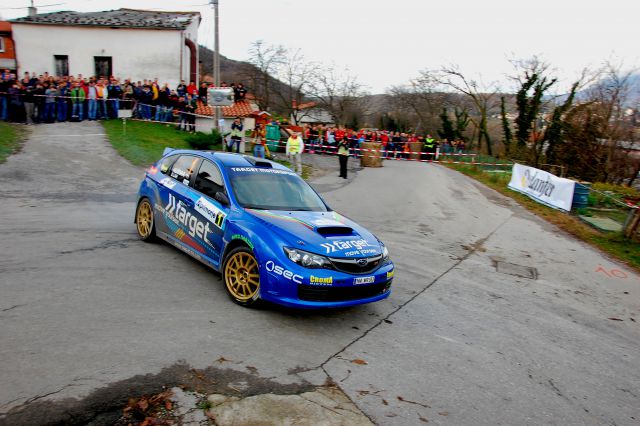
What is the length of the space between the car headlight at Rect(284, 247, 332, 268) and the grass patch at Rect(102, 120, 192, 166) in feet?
39.8

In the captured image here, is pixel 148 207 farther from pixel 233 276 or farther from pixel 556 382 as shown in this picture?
pixel 556 382

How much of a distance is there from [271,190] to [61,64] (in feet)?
90.7

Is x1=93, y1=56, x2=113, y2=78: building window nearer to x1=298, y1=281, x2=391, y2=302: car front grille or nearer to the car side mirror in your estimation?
the car side mirror

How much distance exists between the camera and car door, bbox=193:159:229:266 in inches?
242

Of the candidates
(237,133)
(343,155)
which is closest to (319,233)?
(343,155)

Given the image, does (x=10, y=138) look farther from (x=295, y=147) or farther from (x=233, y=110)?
(x=233, y=110)

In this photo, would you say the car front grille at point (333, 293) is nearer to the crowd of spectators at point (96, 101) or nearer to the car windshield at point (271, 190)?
the car windshield at point (271, 190)

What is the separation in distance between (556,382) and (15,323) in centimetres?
550

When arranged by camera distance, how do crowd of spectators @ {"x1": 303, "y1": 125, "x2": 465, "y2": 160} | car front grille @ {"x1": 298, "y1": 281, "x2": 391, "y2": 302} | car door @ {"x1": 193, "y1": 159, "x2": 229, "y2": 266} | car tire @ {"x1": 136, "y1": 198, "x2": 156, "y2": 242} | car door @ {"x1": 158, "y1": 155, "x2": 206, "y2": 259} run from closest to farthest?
car front grille @ {"x1": 298, "y1": 281, "x2": 391, "y2": 302} < car door @ {"x1": 193, "y1": 159, "x2": 229, "y2": 266} < car door @ {"x1": 158, "y1": 155, "x2": 206, "y2": 259} < car tire @ {"x1": 136, "y1": 198, "x2": 156, "y2": 242} < crowd of spectators @ {"x1": 303, "y1": 125, "x2": 465, "y2": 160}

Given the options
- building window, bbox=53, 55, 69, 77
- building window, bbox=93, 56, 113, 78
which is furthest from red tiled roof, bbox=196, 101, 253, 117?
building window, bbox=53, 55, 69, 77

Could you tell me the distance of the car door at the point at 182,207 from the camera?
263 inches

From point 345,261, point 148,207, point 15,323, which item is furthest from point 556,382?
point 148,207

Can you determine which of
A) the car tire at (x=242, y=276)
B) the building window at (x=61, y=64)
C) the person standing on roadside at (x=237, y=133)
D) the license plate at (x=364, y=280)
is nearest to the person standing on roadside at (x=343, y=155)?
the person standing on roadside at (x=237, y=133)

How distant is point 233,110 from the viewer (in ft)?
93.6
